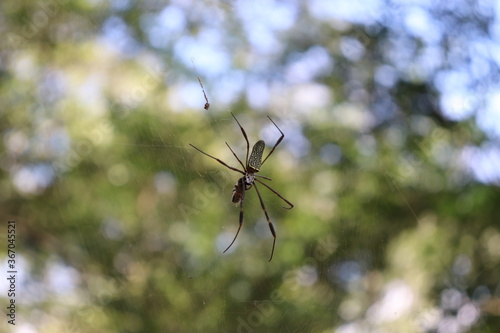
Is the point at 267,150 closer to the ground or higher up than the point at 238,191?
higher up

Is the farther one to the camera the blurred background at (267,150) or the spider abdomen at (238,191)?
the blurred background at (267,150)

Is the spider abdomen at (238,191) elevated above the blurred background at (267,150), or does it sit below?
below

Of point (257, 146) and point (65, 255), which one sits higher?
point (65, 255)

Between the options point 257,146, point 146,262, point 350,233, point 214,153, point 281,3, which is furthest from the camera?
point 281,3

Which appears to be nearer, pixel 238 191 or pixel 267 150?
pixel 238 191

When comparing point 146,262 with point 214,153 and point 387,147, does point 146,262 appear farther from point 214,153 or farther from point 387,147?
point 387,147

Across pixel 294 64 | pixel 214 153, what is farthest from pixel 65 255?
pixel 294 64

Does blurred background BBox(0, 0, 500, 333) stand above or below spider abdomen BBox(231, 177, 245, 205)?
above

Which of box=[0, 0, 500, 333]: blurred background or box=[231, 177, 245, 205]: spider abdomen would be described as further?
box=[0, 0, 500, 333]: blurred background
